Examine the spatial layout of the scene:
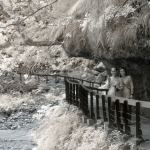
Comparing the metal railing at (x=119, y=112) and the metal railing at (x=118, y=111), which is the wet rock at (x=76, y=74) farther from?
the metal railing at (x=119, y=112)

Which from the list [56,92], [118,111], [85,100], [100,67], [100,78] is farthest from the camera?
[100,67]

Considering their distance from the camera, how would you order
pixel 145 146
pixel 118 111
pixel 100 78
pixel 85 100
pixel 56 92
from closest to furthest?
pixel 145 146, pixel 118 111, pixel 85 100, pixel 56 92, pixel 100 78

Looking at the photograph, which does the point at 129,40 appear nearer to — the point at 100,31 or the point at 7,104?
the point at 100,31

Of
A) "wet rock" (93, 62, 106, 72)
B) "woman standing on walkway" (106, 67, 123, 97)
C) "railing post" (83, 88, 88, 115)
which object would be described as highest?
"woman standing on walkway" (106, 67, 123, 97)

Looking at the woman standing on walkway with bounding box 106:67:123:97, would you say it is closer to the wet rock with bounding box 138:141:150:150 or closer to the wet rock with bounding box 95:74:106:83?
the wet rock with bounding box 138:141:150:150

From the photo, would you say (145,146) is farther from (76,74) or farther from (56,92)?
(76,74)

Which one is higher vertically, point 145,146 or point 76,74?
point 145,146

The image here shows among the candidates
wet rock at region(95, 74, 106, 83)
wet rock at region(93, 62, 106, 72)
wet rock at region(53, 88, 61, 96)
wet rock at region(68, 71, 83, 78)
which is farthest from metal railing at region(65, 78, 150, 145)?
wet rock at region(68, 71, 83, 78)

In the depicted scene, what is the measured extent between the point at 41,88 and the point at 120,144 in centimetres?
1841

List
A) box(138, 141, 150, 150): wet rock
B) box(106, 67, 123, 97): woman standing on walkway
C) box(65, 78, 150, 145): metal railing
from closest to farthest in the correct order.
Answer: box(138, 141, 150, 150): wet rock, box(65, 78, 150, 145): metal railing, box(106, 67, 123, 97): woman standing on walkway

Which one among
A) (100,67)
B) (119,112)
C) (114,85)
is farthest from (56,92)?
(119,112)

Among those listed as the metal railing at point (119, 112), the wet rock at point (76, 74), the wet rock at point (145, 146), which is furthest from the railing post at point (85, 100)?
the wet rock at point (76, 74)

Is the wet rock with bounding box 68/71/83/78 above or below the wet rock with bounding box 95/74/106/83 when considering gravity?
below

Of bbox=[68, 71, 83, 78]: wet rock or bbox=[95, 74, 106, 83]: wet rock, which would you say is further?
bbox=[68, 71, 83, 78]: wet rock
